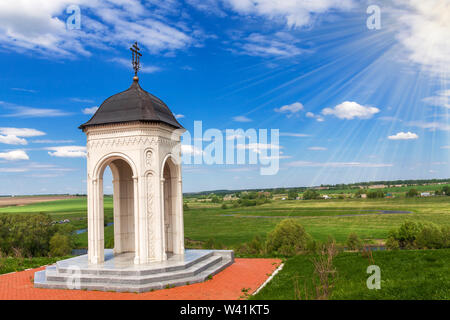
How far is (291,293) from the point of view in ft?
28.8

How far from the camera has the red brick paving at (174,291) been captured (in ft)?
30.0

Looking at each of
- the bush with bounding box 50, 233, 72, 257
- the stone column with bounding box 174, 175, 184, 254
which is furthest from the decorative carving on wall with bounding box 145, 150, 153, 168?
the bush with bounding box 50, 233, 72, 257

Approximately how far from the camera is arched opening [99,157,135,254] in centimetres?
1400

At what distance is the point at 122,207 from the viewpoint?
14133 millimetres

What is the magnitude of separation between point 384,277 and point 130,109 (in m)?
10.1

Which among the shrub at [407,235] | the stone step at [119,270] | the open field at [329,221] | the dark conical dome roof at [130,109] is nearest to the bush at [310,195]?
the open field at [329,221]

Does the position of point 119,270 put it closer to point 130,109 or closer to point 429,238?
point 130,109

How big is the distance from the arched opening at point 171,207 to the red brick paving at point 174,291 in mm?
2691

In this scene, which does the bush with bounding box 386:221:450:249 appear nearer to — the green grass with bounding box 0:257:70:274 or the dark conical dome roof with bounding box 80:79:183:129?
the dark conical dome roof with bounding box 80:79:183:129

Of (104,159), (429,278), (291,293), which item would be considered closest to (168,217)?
(104,159)

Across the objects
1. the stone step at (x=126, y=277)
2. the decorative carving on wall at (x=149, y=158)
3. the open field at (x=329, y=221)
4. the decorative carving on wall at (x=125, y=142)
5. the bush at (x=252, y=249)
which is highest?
the decorative carving on wall at (x=125, y=142)

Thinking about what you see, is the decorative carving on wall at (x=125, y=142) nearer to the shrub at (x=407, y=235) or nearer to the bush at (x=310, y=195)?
the shrub at (x=407, y=235)

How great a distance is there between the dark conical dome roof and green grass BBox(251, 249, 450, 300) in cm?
704
